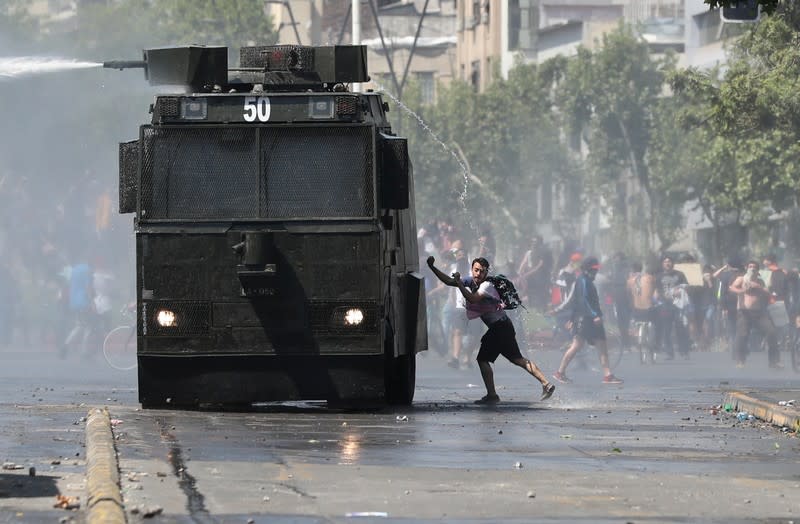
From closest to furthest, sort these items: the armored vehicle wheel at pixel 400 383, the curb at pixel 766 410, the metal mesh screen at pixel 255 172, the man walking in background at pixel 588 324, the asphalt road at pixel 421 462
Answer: the asphalt road at pixel 421 462
the curb at pixel 766 410
the metal mesh screen at pixel 255 172
the armored vehicle wheel at pixel 400 383
the man walking in background at pixel 588 324

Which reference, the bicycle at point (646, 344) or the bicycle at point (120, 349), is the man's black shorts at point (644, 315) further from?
the bicycle at point (120, 349)

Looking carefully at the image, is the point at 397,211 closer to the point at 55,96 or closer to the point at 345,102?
the point at 345,102

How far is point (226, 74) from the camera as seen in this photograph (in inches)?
723

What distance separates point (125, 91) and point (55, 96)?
7.85ft

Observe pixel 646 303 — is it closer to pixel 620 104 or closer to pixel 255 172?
pixel 255 172

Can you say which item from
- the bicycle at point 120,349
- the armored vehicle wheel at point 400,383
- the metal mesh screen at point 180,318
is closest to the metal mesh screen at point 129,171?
the metal mesh screen at point 180,318

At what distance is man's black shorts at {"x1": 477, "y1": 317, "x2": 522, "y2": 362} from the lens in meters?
20.8

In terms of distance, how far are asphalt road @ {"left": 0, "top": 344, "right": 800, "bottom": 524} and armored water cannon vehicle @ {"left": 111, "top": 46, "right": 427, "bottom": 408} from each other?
37 centimetres

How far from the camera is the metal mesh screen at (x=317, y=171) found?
683 inches

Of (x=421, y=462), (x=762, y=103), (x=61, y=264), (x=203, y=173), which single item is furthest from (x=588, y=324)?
(x=61, y=264)

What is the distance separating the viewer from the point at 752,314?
3194 cm

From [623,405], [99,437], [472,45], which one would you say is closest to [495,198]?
[472,45]

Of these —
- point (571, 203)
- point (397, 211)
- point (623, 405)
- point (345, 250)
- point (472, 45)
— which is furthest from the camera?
point (472, 45)

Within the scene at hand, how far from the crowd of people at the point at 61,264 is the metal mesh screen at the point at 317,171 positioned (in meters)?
17.3
